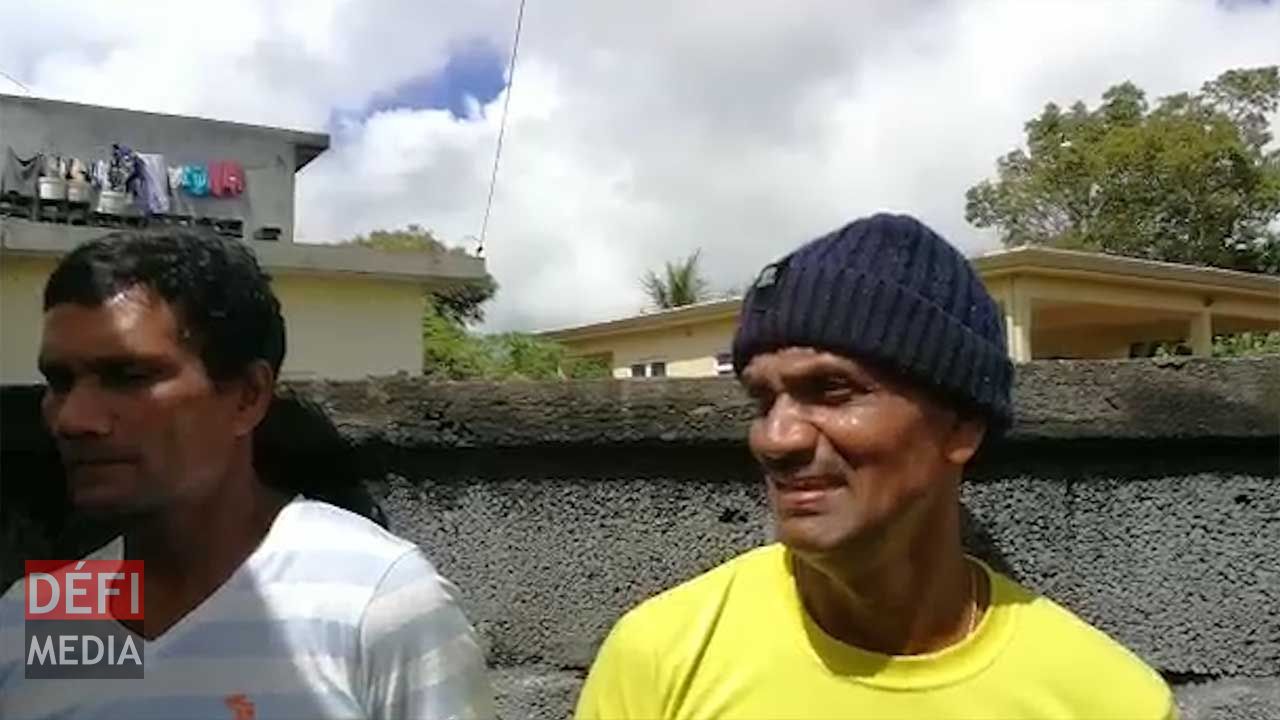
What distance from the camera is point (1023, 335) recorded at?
41.7 ft

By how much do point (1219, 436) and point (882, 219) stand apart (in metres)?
0.78

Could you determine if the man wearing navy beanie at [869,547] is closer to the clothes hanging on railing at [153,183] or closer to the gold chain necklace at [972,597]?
the gold chain necklace at [972,597]

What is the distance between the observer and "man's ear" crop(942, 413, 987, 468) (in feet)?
5.43

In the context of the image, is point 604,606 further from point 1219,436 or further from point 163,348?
point 1219,436

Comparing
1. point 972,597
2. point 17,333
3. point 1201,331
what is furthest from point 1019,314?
point 972,597

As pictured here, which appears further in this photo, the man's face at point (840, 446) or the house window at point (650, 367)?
the house window at point (650, 367)

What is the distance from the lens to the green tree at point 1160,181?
2542 cm

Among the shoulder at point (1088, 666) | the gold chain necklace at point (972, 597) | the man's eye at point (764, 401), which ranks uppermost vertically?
the man's eye at point (764, 401)

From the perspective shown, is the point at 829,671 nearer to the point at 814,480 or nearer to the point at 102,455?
the point at 814,480

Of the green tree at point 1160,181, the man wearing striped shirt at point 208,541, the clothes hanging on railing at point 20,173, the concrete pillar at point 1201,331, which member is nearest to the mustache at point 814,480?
the man wearing striped shirt at point 208,541

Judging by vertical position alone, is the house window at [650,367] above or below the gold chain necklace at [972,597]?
above

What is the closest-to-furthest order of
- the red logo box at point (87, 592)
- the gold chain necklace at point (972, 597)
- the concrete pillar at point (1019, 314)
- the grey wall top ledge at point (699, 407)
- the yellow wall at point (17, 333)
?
the gold chain necklace at point (972, 597), the red logo box at point (87, 592), the grey wall top ledge at point (699, 407), the yellow wall at point (17, 333), the concrete pillar at point (1019, 314)

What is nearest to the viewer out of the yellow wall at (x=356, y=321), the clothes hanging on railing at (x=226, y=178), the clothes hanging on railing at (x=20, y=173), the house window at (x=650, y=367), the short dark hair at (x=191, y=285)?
the short dark hair at (x=191, y=285)

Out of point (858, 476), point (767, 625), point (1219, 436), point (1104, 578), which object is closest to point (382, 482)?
point (767, 625)
